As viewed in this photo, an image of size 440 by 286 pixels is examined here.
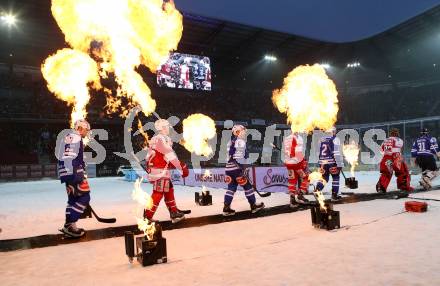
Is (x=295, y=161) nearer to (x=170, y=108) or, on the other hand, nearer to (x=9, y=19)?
(x=9, y=19)

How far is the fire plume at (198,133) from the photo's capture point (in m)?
20.3

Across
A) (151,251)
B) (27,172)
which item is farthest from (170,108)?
(151,251)

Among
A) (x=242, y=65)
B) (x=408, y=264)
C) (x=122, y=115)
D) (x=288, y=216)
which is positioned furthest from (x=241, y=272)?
(x=242, y=65)

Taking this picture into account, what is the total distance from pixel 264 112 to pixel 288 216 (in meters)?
29.6

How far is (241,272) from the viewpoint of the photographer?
405 centimetres

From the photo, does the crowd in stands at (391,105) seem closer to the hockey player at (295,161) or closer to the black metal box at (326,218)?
the hockey player at (295,161)


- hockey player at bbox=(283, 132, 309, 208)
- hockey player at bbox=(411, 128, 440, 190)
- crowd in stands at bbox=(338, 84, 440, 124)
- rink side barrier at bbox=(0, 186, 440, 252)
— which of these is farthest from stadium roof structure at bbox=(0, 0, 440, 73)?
rink side barrier at bbox=(0, 186, 440, 252)

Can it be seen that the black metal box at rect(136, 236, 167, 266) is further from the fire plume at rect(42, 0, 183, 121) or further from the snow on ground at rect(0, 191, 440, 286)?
the fire plume at rect(42, 0, 183, 121)

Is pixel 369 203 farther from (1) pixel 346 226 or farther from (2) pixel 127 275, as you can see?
(2) pixel 127 275

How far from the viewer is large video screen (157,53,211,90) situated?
2925 centimetres

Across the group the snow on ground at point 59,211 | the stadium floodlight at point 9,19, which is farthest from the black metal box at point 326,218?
the stadium floodlight at point 9,19

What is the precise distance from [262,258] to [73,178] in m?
3.40

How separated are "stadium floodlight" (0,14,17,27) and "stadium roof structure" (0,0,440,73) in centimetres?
36

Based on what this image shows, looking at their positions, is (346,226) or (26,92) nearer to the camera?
(346,226)
